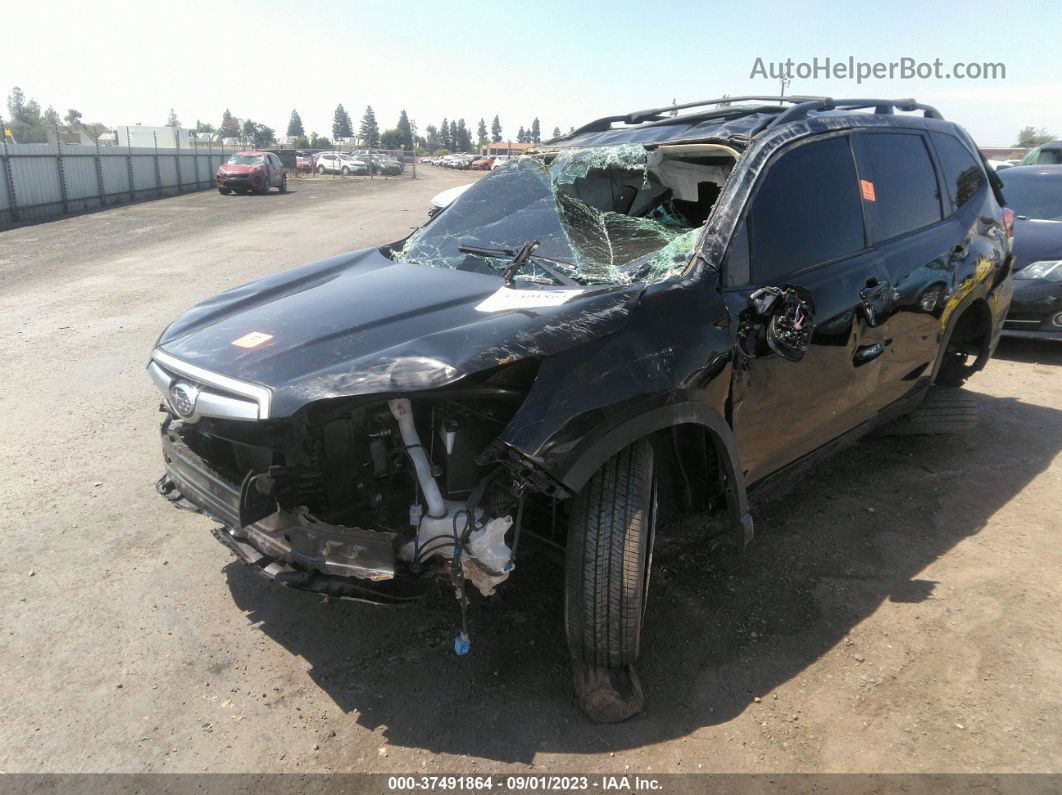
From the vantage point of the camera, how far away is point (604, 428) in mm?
2371

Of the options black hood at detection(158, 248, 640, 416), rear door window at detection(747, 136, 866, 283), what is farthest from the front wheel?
rear door window at detection(747, 136, 866, 283)

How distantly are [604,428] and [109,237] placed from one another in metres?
16.0

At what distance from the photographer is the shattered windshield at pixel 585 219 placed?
121 inches

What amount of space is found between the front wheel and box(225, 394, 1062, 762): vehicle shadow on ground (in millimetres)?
111

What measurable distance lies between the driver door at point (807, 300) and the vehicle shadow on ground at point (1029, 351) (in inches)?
183

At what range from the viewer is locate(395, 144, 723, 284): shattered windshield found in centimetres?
307

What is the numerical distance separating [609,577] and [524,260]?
1348 mm

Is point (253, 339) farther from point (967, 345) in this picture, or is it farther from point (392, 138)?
point (392, 138)

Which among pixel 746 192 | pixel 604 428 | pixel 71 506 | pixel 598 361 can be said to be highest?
pixel 746 192

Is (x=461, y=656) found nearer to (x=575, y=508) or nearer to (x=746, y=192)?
(x=575, y=508)

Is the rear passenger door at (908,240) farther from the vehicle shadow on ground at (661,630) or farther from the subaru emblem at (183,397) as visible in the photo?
the subaru emblem at (183,397)

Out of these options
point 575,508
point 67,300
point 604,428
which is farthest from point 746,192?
point 67,300

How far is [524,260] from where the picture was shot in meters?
3.07

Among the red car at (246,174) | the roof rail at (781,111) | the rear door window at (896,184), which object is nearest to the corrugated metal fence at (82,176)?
the red car at (246,174)
